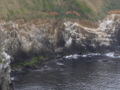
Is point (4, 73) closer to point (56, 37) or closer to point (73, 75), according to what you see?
point (73, 75)

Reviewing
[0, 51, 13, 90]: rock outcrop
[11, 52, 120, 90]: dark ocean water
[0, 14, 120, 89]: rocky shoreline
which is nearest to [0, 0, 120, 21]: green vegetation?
[0, 14, 120, 89]: rocky shoreline

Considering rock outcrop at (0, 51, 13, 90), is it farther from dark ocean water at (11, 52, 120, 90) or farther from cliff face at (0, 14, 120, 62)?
cliff face at (0, 14, 120, 62)

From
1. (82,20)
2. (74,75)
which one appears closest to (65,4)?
(82,20)

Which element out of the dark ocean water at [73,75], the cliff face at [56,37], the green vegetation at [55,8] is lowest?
the dark ocean water at [73,75]

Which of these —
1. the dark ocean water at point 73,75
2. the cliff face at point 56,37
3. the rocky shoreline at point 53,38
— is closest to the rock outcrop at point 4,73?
the dark ocean water at point 73,75

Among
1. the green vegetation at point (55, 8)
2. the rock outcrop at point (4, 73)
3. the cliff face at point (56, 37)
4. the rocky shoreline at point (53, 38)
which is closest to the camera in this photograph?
the rock outcrop at point (4, 73)

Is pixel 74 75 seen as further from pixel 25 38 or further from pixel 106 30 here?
pixel 106 30

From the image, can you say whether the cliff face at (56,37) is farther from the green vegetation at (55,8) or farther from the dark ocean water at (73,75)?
the dark ocean water at (73,75)
